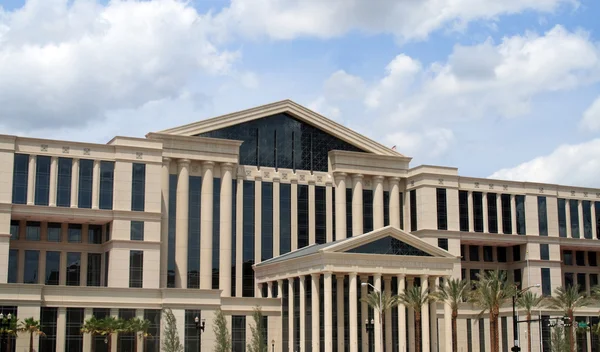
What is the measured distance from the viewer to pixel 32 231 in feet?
317

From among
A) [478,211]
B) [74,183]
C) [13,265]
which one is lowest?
[13,265]

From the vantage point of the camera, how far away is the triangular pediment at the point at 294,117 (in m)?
103

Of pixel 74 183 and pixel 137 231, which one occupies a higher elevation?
pixel 74 183

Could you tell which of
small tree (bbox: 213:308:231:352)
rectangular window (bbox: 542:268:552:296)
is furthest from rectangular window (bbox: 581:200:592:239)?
small tree (bbox: 213:308:231:352)

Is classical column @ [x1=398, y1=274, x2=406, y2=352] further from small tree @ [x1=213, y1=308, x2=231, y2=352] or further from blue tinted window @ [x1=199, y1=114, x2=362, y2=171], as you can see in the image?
blue tinted window @ [x1=199, y1=114, x2=362, y2=171]

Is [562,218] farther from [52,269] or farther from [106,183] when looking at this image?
[52,269]

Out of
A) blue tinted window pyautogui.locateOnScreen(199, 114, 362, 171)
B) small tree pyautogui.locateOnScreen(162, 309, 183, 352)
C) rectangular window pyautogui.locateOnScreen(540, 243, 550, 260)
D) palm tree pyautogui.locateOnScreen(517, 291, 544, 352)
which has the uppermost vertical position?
blue tinted window pyautogui.locateOnScreen(199, 114, 362, 171)

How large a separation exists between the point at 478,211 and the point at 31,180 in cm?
5890

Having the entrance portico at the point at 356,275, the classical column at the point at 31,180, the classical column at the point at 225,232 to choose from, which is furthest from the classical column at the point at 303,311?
the classical column at the point at 31,180

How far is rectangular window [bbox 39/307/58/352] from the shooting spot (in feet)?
282

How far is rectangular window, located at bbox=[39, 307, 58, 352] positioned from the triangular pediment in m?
25.2

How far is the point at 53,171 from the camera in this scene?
93.7 m

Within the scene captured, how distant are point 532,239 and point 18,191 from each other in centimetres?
6817

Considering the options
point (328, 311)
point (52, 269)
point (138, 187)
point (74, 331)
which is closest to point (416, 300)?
point (328, 311)
